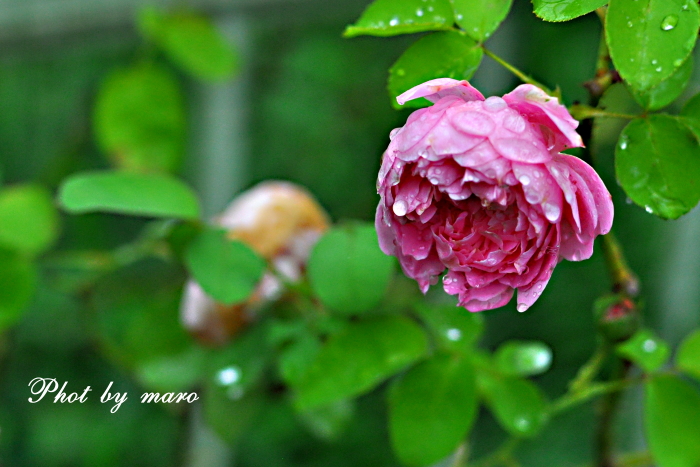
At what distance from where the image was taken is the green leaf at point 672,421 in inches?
15.7

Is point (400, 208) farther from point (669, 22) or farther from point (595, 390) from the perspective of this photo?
point (595, 390)

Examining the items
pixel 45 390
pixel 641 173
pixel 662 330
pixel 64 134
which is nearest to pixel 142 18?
pixel 64 134

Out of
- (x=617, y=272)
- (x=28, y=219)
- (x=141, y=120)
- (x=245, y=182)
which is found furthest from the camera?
(x=245, y=182)

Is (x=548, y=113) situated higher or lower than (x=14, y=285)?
higher

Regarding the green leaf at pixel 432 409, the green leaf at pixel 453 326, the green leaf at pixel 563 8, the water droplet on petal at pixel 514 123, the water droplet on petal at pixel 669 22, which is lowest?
the green leaf at pixel 432 409

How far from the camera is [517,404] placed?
0.43m

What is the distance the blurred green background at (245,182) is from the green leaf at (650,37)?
1.62 feet

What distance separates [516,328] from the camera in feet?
3.03

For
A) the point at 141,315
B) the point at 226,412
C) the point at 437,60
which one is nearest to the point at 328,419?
the point at 226,412

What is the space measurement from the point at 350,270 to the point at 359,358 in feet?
0.18

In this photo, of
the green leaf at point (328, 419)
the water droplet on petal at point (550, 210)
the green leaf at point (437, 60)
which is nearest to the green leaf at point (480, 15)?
the green leaf at point (437, 60)

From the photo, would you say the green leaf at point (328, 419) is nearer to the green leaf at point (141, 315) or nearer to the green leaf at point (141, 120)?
the green leaf at point (141, 315)

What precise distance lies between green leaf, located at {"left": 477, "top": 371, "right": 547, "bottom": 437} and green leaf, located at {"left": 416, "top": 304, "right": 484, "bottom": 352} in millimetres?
32

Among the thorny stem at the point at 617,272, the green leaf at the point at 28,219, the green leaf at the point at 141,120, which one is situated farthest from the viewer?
the green leaf at the point at 141,120
